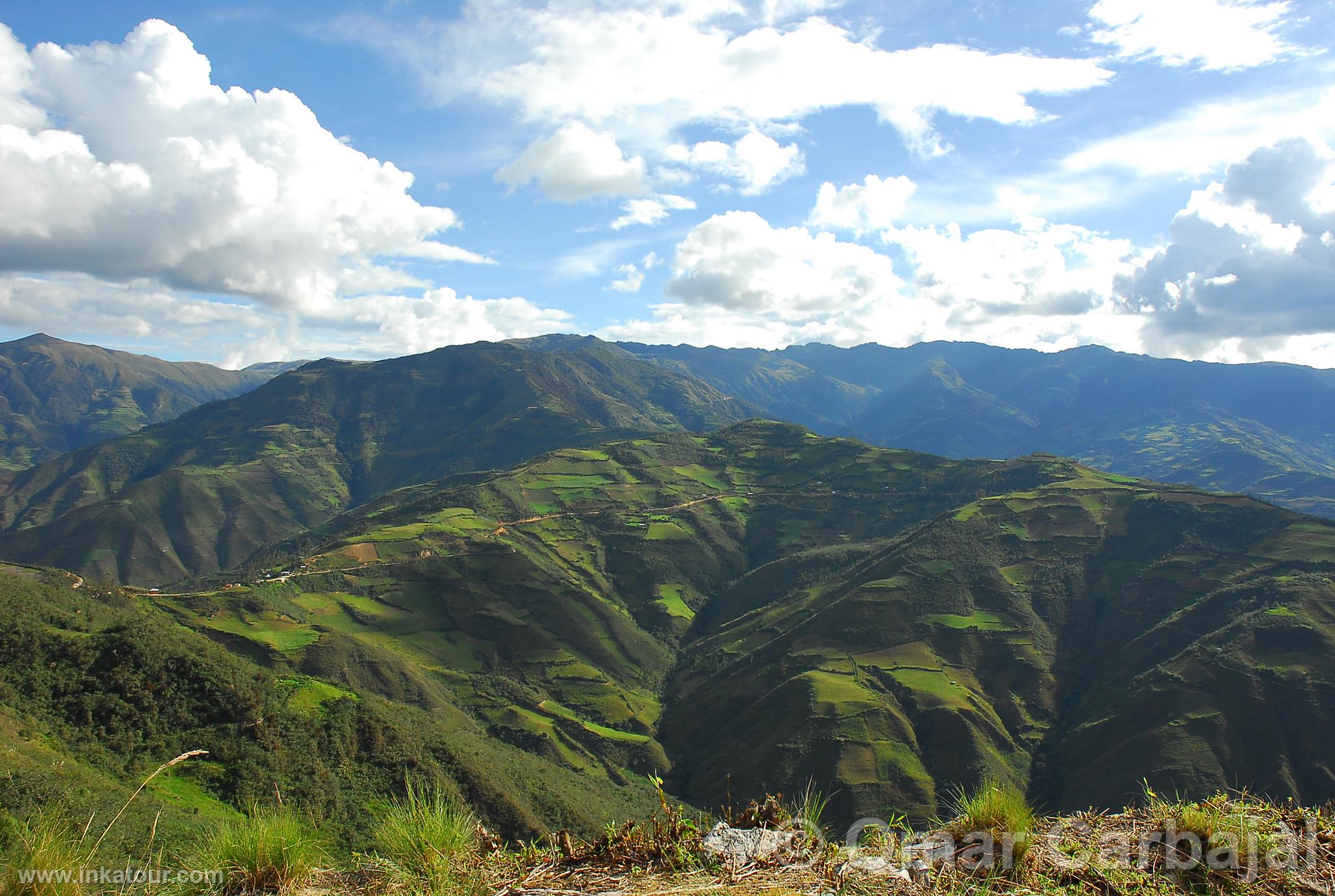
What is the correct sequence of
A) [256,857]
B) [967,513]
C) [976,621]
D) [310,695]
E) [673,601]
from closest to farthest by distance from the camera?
[256,857] < [310,695] < [976,621] < [967,513] < [673,601]

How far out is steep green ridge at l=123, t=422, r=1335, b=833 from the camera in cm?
7381

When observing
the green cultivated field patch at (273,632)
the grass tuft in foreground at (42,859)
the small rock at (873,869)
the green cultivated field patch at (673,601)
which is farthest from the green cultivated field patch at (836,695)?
the grass tuft in foreground at (42,859)

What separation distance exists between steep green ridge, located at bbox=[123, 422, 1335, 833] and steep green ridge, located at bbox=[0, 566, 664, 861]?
22.1m

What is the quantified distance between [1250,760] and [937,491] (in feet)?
319

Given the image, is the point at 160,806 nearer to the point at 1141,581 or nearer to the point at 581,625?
the point at 581,625

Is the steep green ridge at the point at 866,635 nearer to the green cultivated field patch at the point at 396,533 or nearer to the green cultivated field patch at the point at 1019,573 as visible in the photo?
the green cultivated field patch at the point at 1019,573

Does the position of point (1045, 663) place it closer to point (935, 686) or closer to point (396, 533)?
point (935, 686)

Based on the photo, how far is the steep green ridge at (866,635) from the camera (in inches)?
2906

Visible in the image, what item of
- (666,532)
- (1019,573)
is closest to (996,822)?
(1019,573)

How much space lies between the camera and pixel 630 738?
90375mm

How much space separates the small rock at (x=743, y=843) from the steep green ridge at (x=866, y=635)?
71319 mm

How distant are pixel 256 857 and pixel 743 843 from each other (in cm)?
416

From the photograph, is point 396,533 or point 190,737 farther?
point 396,533

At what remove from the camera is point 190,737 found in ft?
145
